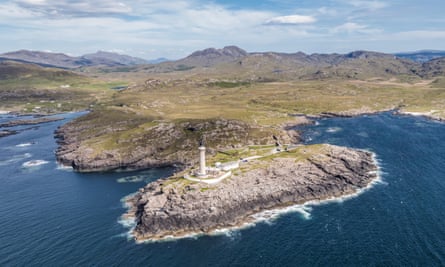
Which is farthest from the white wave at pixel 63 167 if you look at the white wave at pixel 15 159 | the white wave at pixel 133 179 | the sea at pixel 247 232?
the white wave at pixel 133 179

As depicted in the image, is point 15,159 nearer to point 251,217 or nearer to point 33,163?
point 33,163

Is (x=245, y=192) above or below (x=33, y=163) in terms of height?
above

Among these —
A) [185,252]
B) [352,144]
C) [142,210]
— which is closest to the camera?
[185,252]

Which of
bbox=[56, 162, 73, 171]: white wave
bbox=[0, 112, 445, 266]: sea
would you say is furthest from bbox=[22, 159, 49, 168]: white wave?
bbox=[0, 112, 445, 266]: sea

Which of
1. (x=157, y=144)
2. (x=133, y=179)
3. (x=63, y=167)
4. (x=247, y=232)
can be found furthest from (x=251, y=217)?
(x=63, y=167)

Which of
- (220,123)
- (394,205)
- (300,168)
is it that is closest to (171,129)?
(220,123)

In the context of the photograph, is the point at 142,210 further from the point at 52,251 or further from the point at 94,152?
the point at 94,152
